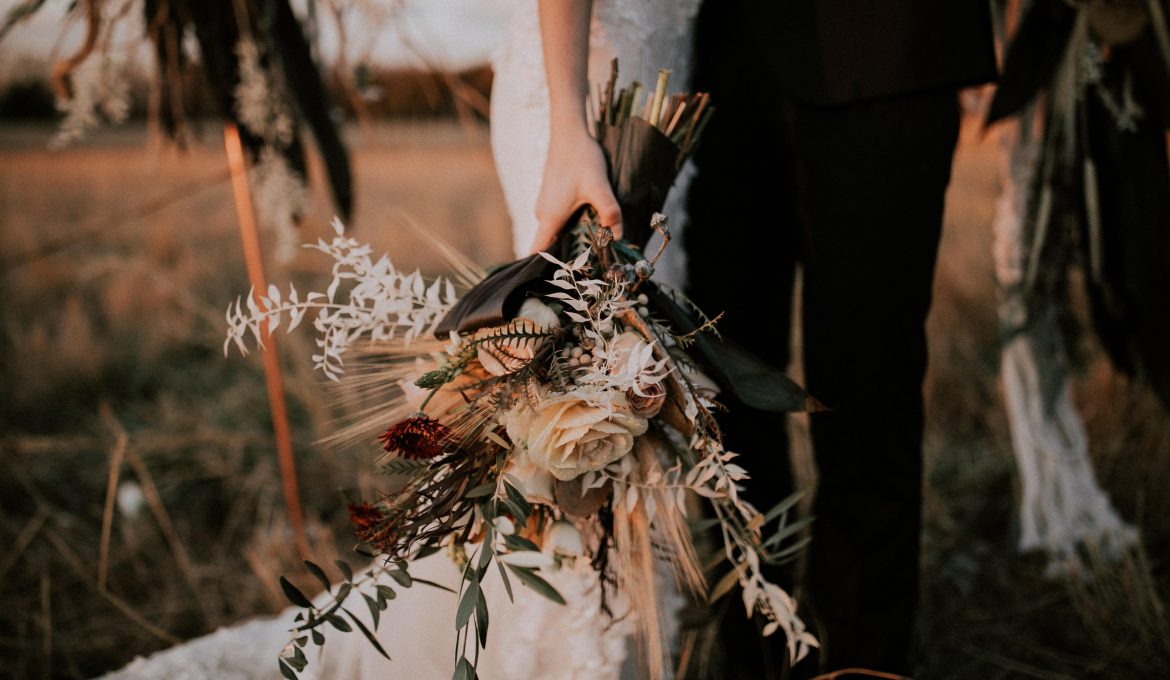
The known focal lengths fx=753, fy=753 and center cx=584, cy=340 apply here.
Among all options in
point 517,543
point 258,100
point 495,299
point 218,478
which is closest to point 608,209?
point 495,299

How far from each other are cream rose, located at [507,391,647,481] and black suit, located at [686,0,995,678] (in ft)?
1.24

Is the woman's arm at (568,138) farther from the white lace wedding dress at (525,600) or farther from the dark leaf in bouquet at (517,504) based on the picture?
the dark leaf in bouquet at (517,504)

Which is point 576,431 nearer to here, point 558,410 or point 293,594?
point 558,410

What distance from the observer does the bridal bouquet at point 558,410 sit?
85 centimetres

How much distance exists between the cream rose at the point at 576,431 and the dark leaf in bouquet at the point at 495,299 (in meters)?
0.12

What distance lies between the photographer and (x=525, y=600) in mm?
1053

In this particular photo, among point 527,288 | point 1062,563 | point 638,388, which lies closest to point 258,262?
point 527,288

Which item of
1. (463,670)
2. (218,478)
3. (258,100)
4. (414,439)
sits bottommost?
(218,478)

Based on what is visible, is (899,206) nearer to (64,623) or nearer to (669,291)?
(669,291)

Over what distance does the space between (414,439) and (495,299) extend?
0.19m

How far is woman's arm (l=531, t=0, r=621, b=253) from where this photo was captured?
39.6 inches

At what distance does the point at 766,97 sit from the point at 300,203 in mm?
1173

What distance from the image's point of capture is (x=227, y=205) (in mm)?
6484

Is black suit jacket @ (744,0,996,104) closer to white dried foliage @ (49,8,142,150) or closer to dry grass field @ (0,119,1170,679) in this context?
dry grass field @ (0,119,1170,679)
